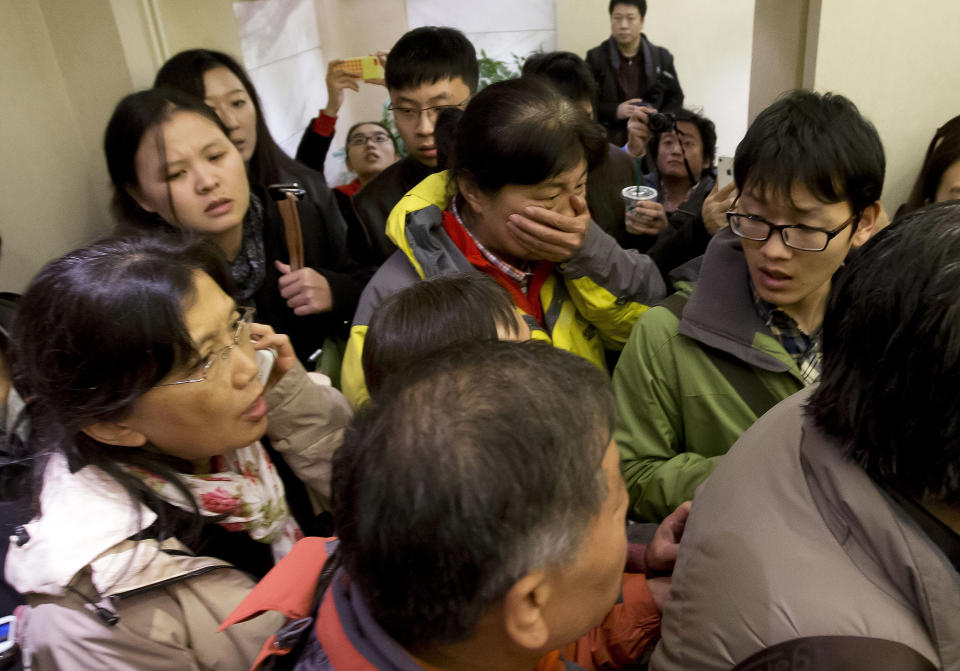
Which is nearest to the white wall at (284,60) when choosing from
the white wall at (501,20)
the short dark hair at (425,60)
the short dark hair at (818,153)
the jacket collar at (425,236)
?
the white wall at (501,20)

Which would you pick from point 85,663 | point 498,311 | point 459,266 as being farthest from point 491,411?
point 459,266

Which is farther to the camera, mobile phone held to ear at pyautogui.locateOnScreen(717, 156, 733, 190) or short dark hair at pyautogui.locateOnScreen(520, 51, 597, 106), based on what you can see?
short dark hair at pyautogui.locateOnScreen(520, 51, 597, 106)

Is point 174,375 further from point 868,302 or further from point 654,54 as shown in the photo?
point 654,54

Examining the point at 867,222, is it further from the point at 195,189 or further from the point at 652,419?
the point at 195,189

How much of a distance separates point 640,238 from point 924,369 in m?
1.74

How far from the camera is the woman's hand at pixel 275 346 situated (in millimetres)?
1510

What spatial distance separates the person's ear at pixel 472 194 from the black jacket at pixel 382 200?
0.59 m

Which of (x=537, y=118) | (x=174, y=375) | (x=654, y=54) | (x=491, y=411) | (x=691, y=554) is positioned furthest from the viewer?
(x=654, y=54)

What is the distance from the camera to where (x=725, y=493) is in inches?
36.9

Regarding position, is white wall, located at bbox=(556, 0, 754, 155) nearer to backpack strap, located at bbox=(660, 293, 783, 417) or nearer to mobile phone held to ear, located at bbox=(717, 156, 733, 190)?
mobile phone held to ear, located at bbox=(717, 156, 733, 190)

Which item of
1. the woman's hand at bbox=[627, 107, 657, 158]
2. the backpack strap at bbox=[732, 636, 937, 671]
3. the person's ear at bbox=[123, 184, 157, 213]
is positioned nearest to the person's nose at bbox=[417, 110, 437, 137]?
the person's ear at bbox=[123, 184, 157, 213]

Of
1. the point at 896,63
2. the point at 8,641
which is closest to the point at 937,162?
the point at 896,63

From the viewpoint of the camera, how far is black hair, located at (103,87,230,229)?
1.81 meters

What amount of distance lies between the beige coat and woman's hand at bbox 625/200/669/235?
4.66ft
